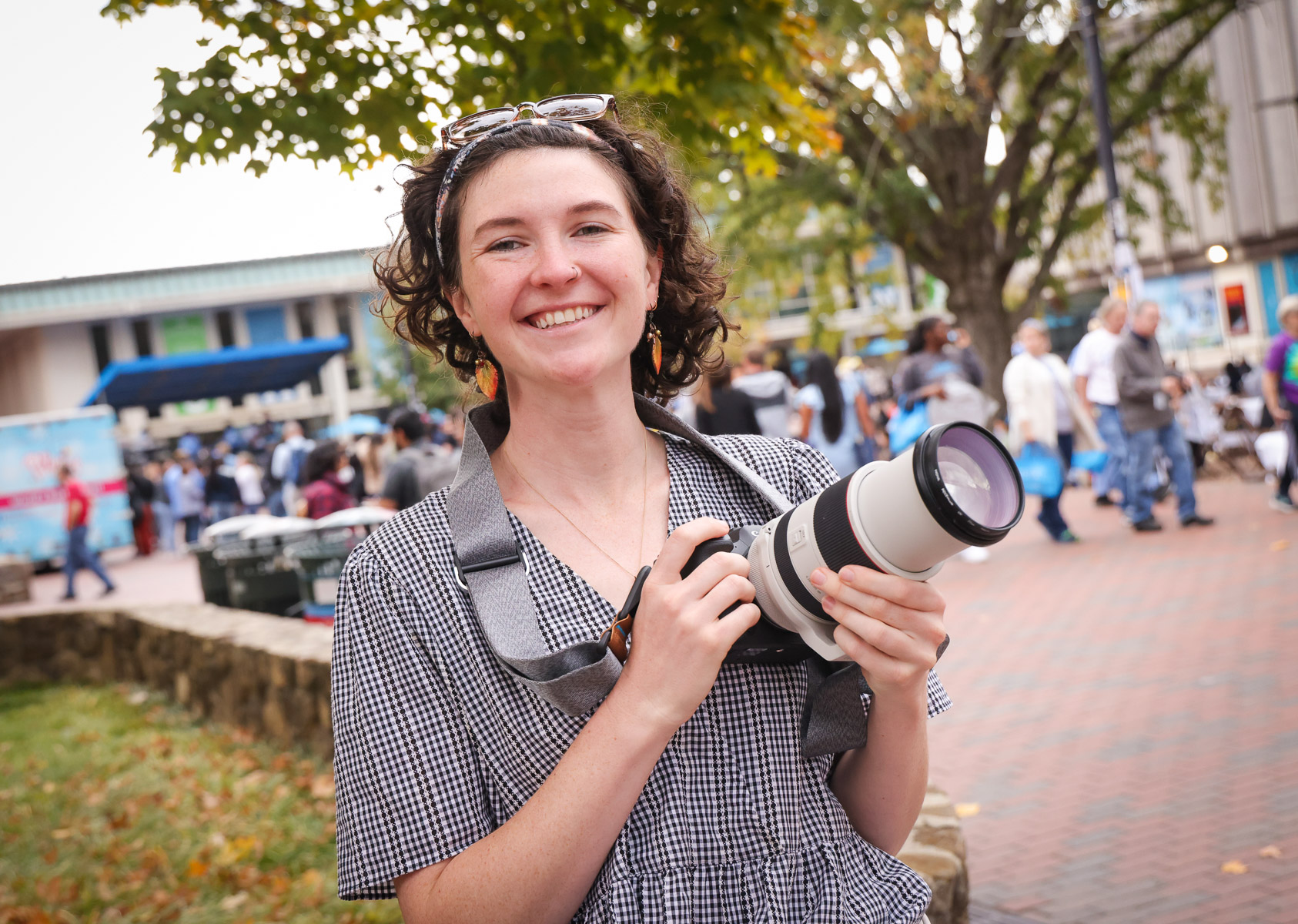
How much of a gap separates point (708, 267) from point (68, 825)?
17.5ft

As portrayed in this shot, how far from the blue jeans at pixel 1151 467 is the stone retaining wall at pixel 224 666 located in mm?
6784

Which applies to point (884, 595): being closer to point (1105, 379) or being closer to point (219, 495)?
point (1105, 379)

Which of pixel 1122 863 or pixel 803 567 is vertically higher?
pixel 803 567

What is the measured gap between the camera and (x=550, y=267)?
1.68 meters

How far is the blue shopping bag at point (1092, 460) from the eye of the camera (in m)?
10.5

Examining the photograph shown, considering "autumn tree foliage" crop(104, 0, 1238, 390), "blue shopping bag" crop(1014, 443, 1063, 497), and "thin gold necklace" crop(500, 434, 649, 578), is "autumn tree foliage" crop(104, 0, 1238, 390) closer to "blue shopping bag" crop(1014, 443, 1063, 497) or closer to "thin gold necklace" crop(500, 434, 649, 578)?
"thin gold necklace" crop(500, 434, 649, 578)

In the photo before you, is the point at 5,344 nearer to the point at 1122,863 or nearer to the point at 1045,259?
the point at 1045,259

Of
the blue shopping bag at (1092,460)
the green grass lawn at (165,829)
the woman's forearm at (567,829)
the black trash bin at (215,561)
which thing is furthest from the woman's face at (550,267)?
the blue shopping bag at (1092,460)

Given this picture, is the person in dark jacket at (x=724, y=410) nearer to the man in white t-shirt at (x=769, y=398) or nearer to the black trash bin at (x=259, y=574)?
the man in white t-shirt at (x=769, y=398)

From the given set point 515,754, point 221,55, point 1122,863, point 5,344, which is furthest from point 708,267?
point 5,344

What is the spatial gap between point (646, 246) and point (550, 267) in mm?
322

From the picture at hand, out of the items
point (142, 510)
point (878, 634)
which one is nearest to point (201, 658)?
point (878, 634)

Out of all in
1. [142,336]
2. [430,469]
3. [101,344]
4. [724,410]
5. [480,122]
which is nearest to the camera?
[480,122]

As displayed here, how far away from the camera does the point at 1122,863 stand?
159 inches
